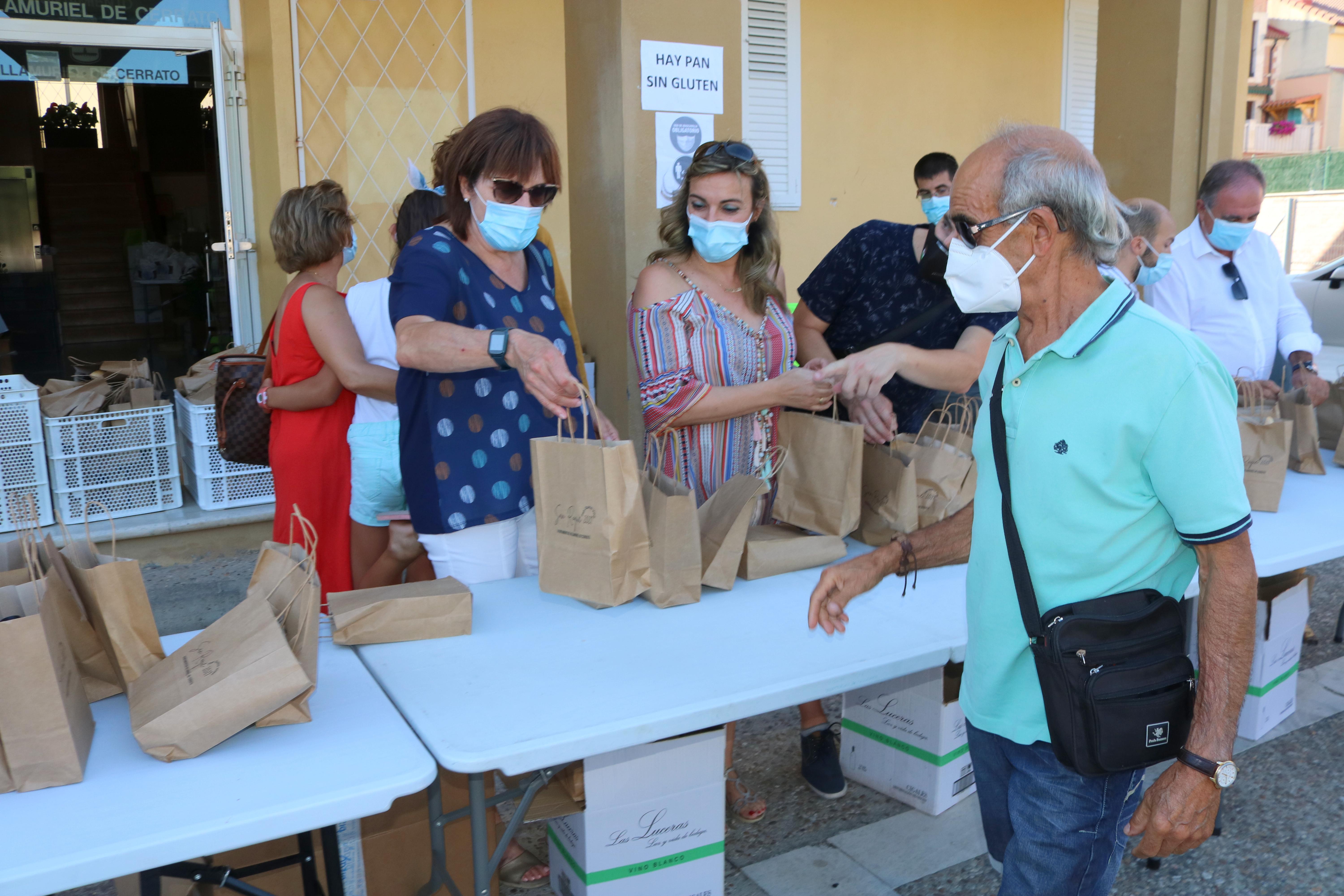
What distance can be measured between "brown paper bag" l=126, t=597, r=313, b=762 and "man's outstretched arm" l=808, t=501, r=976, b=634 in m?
0.94

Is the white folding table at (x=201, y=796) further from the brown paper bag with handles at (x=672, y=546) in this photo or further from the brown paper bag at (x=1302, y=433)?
the brown paper bag at (x=1302, y=433)

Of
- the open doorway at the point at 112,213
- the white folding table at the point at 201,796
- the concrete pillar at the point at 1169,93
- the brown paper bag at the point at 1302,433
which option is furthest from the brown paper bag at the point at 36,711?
the concrete pillar at the point at 1169,93

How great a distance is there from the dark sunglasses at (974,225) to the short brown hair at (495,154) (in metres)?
1.08

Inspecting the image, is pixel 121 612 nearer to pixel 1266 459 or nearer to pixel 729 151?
pixel 729 151

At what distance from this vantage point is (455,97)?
5.75 meters

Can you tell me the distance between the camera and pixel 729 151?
101 inches

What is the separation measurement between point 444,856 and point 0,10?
17.3ft

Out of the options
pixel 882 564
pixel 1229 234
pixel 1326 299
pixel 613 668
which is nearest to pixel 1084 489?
pixel 882 564

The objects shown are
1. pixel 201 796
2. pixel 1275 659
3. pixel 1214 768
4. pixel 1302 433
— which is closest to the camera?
pixel 1214 768

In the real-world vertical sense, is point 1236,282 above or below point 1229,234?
below

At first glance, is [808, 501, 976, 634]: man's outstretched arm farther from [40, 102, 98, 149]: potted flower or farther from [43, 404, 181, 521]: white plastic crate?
[40, 102, 98, 149]: potted flower

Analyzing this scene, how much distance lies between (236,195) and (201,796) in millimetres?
4795

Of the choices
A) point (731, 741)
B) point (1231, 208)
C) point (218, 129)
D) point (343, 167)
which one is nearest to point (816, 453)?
point (731, 741)

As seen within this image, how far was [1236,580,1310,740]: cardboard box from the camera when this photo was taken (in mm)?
3135
